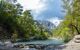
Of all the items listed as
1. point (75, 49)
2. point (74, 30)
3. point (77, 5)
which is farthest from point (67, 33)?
point (75, 49)

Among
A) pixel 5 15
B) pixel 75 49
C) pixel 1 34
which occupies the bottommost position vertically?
pixel 75 49

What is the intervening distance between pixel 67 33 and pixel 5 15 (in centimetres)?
2937

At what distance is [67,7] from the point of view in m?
57.3

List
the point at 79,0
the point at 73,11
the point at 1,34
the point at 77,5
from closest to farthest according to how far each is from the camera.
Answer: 1. the point at 1,34
2. the point at 79,0
3. the point at 77,5
4. the point at 73,11

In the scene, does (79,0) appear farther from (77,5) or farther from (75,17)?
(75,17)

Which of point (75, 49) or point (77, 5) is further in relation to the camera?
point (77, 5)

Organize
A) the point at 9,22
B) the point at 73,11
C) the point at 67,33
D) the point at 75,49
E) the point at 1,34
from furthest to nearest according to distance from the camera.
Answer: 1. the point at 67,33
2. the point at 73,11
3. the point at 9,22
4. the point at 1,34
5. the point at 75,49

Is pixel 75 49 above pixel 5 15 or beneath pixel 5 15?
beneath

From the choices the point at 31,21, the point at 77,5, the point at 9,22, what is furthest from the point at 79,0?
the point at 31,21

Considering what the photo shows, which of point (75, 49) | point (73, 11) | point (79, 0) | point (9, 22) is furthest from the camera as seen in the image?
point (73, 11)

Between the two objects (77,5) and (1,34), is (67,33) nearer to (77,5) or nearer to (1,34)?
Answer: (77,5)

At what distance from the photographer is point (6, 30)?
38.8 metres

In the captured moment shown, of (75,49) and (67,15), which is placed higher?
(67,15)

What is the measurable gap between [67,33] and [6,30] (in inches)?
1184
